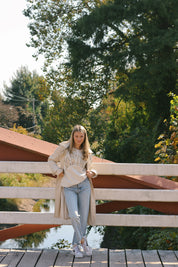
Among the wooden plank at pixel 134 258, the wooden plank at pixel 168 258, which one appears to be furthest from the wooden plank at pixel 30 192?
the wooden plank at pixel 168 258

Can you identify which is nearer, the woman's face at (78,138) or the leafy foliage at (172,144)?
the woman's face at (78,138)

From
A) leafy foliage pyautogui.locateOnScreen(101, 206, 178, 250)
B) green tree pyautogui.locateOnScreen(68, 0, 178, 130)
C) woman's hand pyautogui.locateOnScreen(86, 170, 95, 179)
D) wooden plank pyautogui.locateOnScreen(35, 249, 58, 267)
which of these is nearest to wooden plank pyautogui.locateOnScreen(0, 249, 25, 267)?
wooden plank pyautogui.locateOnScreen(35, 249, 58, 267)

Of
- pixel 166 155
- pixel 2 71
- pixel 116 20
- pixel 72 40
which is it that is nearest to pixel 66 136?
pixel 72 40

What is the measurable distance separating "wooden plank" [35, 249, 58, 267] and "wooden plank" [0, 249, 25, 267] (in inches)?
8.2

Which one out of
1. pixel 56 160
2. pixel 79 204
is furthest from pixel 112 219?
pixel 56 160

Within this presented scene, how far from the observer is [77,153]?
3992 millimetres

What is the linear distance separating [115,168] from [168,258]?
0.99m

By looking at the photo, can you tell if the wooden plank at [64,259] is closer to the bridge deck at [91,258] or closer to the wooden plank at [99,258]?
the bridge deck at [91,258]

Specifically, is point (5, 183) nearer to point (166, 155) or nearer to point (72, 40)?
point (72, 40)

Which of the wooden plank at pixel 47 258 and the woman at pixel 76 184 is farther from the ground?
the woman at pixel 76 184

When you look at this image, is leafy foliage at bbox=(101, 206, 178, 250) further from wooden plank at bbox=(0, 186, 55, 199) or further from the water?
wooden plank at bbox=(0, 186, 55, 199)

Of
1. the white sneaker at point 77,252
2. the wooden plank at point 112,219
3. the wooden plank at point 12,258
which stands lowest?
the wooden plank at point 12,258

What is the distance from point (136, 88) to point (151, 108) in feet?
2.41

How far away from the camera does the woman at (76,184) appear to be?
3.91 metres
